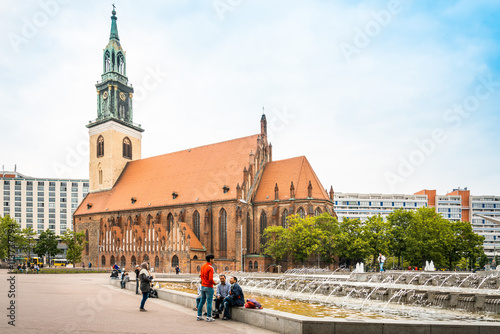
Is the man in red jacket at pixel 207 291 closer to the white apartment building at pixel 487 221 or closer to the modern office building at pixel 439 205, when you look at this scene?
the modern office building at pixel 439 205

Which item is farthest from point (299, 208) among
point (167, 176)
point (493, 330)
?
point (493, 330)

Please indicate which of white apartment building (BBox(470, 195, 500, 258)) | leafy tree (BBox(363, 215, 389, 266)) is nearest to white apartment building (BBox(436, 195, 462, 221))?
white apartment building (BBox(470, 195, 500, 258))

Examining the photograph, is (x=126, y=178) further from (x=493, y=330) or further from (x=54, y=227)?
(x=54, y=227)

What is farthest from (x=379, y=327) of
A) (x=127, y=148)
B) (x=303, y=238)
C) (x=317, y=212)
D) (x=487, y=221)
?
(x=487, y=221)

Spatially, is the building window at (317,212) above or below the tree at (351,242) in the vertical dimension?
above

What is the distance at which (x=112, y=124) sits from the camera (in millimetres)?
72750

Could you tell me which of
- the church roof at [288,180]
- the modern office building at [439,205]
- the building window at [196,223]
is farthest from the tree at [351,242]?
the modern office building at [439,205]

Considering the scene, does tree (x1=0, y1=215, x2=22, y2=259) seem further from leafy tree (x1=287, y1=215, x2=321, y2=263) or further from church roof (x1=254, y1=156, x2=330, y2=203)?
leafy tree (x1=287, y1=215, x2=321, y2=263)

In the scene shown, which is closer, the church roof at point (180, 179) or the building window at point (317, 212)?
the building window at point (317, 212)

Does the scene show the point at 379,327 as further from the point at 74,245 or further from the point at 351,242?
the point at 74,245

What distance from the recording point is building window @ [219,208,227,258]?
55044mm

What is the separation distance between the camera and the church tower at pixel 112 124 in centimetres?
7306

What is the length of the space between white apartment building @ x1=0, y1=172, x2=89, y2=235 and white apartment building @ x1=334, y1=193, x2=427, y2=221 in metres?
95.8

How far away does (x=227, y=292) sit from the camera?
519 inches
